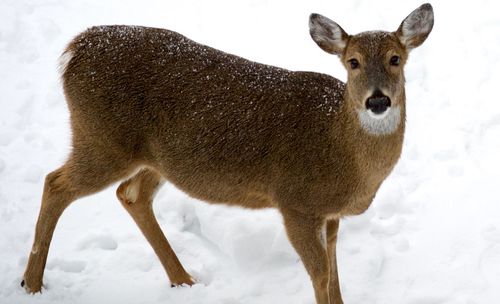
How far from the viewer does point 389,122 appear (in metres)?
5.82

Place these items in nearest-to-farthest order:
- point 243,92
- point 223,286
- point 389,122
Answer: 1. point 389,122
2. point 243,92
3. point 223,286

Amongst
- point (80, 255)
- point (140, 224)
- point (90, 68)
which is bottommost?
point (80, 255)

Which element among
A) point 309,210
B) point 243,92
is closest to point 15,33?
point 243,92

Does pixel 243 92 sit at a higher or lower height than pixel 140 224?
higher

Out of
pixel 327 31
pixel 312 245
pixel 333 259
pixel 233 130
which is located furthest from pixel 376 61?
pixel 333 259

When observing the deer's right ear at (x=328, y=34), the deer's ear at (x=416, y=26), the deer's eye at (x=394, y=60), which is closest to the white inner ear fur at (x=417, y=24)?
the deer's ear at (x=416, y=26)

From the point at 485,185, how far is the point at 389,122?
2014 mm

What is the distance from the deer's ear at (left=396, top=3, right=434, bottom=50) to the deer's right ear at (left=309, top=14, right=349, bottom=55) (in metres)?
0.41

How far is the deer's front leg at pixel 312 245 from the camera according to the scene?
238 inches

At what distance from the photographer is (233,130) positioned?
6.21 m

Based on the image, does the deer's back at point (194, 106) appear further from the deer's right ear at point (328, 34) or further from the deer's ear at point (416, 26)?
the deer's ear at point (416, 26)

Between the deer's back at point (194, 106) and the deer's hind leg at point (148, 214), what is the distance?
24.0 inches

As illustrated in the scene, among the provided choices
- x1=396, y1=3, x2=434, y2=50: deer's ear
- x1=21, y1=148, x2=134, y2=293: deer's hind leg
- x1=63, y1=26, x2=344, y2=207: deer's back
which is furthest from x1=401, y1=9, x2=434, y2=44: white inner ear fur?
x1=21, y1=148, x2=134, y2=293: deer's hind leg

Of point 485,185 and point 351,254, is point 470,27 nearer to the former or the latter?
point 485,185
